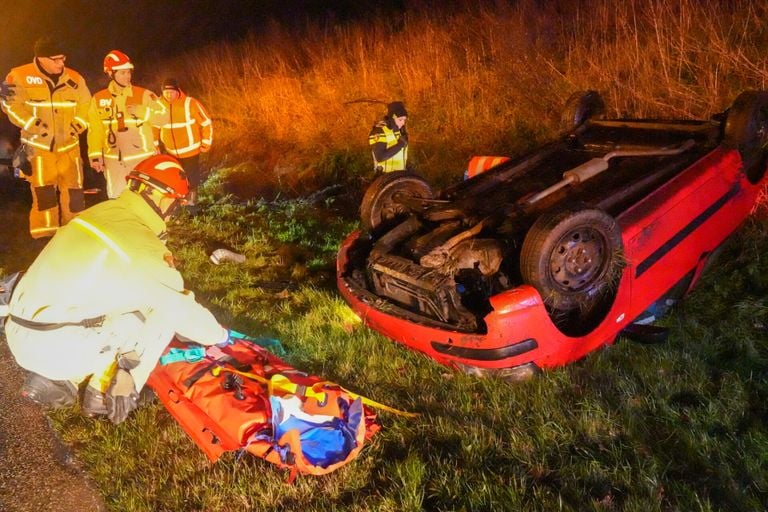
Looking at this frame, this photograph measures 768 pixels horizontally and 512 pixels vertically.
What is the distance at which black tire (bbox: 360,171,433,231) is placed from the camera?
14.1ft

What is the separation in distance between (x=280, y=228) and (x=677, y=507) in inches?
191

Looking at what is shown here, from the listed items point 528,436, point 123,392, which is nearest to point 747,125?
point 528,436

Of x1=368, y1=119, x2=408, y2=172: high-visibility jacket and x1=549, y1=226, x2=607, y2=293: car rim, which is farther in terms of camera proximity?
x1=368, y1=119, x2=408, y2=172: high-visibility jacket

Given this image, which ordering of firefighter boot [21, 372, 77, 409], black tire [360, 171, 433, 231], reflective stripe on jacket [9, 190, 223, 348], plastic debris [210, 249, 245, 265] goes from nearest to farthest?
reflective stripe on jacket [9, 190, 223, 348] < firefighter boot [21, 372, 77, 409] < black tire [360, 171, 433, 231] < plastic debris [210, 249, 245, 265]

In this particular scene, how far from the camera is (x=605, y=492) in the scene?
2398 mm

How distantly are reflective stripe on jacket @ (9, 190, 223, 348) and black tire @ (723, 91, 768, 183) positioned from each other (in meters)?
3.32

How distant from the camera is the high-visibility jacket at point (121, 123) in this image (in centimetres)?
600

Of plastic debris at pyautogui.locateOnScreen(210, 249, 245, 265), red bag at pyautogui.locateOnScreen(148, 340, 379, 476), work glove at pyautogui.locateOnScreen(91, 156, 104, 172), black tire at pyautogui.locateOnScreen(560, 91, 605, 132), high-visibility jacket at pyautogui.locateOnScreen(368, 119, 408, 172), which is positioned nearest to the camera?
red bag at pyautogui.locateOnScreen(148, 340, 379, 476)

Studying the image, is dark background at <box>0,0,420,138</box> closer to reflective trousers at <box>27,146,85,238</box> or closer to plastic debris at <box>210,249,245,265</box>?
reflective trousers at <box>27,146,85,238</box>

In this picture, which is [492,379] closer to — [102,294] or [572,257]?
[572,257]

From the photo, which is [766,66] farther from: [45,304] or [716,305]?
[45,304]

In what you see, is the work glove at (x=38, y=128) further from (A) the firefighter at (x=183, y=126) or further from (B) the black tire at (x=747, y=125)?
(B) the black tire at (x=747, y=125)

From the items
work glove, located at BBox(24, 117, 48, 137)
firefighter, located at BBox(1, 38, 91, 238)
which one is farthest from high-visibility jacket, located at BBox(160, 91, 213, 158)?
work glove, located at BBox(24, 117, 48, 137)

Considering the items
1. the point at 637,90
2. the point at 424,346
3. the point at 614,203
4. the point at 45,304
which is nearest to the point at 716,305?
the point at 614,203
